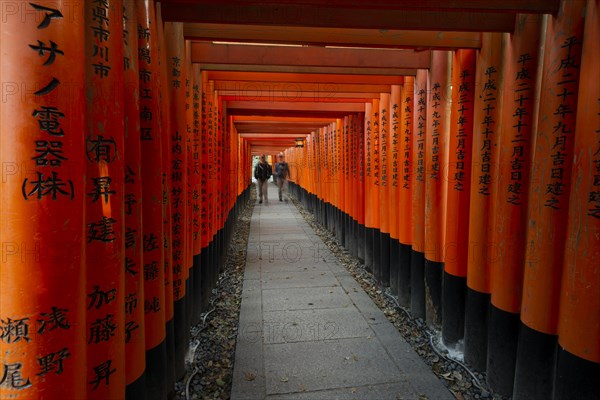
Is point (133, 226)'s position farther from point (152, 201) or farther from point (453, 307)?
point (453, 307)

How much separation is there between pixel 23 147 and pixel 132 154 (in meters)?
0.67

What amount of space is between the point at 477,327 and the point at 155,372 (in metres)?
2.42

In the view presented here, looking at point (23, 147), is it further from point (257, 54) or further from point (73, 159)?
point (257, 54)

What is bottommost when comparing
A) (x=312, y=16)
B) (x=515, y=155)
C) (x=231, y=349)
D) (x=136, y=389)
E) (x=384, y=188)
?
(x=231, y=349)

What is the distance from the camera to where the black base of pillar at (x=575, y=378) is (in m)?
1.91

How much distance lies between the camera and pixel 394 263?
4.89 meters

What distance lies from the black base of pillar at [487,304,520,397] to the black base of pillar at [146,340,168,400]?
7.48 ft

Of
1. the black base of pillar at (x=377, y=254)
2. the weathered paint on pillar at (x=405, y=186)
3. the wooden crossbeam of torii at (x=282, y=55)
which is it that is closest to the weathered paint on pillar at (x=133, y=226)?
the wooden crossbeam of torii at (x=282, y=55)

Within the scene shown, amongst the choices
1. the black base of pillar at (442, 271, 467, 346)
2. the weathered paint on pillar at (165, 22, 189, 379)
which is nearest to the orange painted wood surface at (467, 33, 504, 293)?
the black base of pillar at (442, 271, 467, 346)

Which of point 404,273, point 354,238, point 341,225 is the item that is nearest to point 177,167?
point 404,273

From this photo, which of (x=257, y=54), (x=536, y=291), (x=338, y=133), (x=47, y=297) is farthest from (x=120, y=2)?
(x=338, y=133)

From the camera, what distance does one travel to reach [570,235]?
200 centimetres

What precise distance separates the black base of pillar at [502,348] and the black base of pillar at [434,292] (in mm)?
918

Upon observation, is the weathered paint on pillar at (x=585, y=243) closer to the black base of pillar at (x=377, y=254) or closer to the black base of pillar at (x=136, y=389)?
the black base of pillar at (x=136, y=389)
